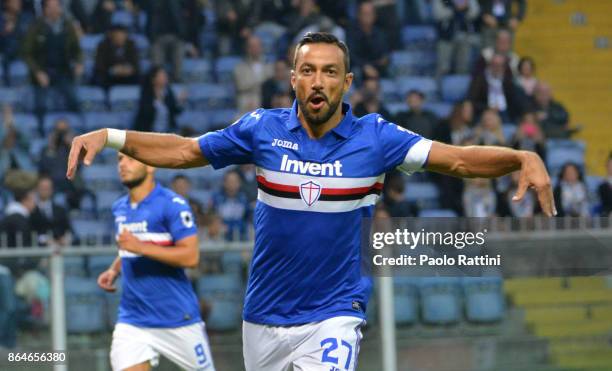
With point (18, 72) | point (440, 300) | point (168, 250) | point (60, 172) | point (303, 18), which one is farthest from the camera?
point (18, 72)

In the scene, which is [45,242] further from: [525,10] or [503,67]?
[525,10]

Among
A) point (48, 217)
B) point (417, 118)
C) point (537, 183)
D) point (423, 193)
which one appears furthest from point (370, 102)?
point (537, 183)

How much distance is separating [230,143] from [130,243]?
2.61m

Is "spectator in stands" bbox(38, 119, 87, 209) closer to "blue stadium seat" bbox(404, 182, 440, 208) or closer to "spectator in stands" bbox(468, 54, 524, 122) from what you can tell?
"blue stadium seat" bbox(404, 182, 440, 208)

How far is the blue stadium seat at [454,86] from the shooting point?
17.5 metres

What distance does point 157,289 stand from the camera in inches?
380

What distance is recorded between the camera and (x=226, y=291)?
1172cm

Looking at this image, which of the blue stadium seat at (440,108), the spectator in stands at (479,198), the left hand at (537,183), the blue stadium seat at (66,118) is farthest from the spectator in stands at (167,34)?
the left hand at (537,183)

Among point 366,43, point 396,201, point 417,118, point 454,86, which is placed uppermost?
point 366,43

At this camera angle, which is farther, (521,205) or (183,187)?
(521,205)

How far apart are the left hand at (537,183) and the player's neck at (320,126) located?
105 cm

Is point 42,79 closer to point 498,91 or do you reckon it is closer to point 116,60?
point 116,60

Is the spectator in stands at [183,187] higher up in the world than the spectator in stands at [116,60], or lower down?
lower down

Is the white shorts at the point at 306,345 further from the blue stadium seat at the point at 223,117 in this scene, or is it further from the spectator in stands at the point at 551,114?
the spectator in stands at the point at 551,114
